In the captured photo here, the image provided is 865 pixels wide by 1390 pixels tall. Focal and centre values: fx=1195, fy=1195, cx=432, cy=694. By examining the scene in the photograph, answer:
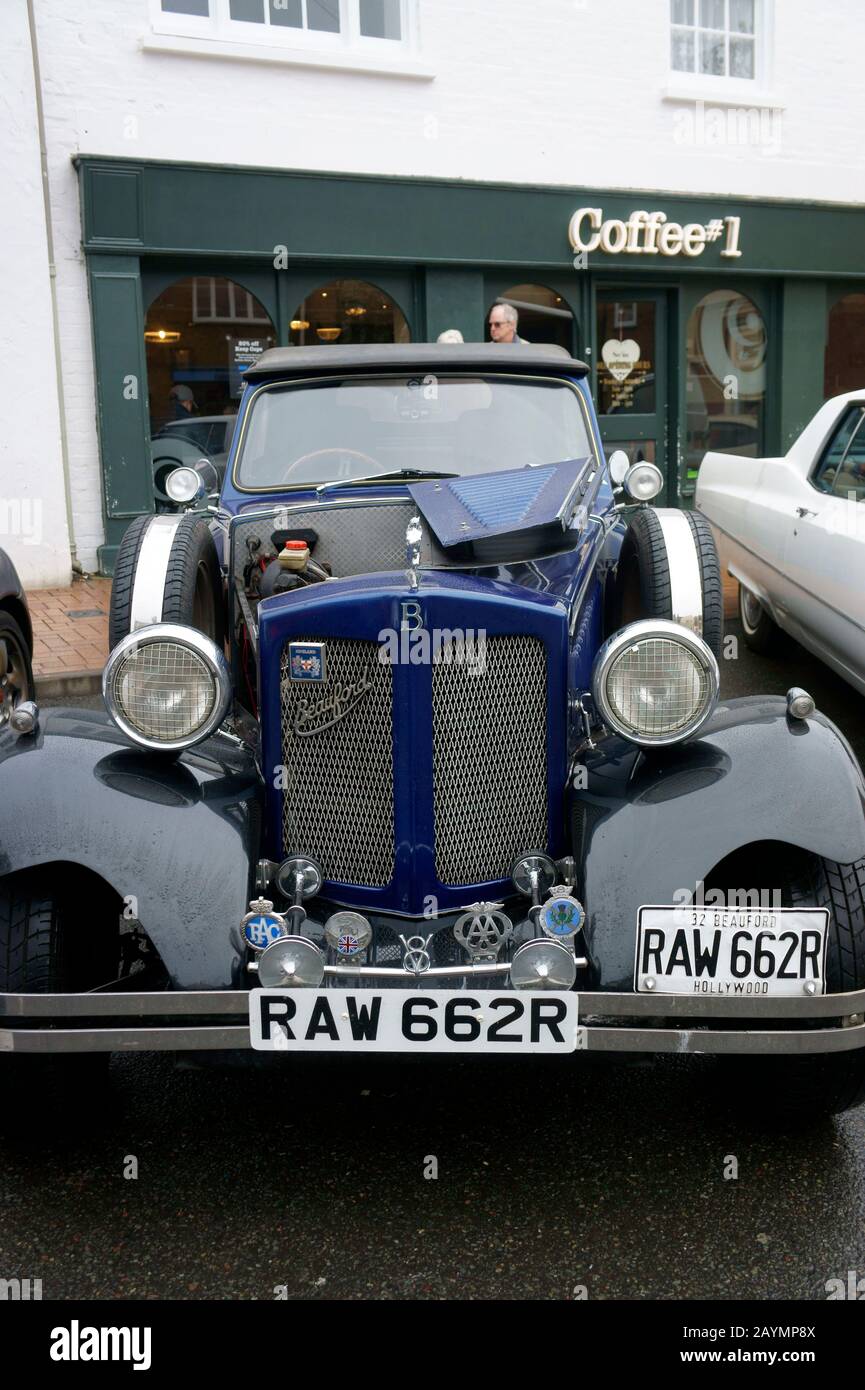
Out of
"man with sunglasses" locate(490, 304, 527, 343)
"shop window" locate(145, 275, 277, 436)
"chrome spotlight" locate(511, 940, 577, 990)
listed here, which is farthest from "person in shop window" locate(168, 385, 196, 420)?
"chrome spotlight" locate(511, 940, 577, 990)

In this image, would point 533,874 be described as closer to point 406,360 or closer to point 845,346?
point 406,360

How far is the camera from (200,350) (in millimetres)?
10398

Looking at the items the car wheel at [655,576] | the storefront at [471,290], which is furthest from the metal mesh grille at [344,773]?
the storefront at [471,290]

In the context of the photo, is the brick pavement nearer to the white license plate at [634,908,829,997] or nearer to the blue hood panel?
the blue hood panel

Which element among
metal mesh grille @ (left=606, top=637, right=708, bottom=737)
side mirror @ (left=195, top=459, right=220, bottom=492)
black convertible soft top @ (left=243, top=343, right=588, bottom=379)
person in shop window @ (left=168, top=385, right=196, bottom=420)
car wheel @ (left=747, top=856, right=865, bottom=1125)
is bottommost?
car wheel @ (left=747, top=856, right=865, bottom=1125)

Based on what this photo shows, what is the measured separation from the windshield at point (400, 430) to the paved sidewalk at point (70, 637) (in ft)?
9.47

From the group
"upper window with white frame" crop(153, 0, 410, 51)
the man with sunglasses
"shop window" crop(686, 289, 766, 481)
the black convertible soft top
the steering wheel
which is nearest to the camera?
the steering wheel

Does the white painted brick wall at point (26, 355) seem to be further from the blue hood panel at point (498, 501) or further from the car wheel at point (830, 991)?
the car wheel at point (830, 991)

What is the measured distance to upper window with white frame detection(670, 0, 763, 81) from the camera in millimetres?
11570

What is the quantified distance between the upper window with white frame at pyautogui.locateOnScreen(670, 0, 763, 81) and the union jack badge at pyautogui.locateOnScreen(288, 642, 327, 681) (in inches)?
432

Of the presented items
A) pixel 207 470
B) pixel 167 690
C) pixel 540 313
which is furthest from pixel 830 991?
pixel 540 313

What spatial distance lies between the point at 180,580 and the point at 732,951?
191 cm

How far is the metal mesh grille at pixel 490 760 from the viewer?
2740 mm
